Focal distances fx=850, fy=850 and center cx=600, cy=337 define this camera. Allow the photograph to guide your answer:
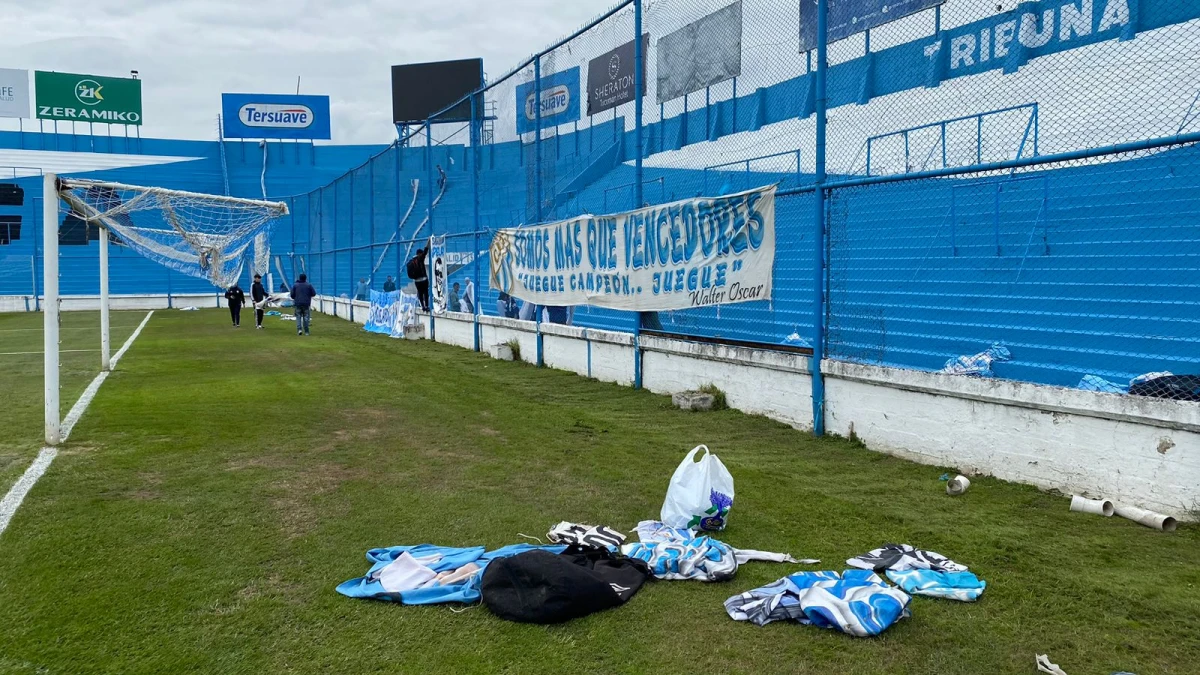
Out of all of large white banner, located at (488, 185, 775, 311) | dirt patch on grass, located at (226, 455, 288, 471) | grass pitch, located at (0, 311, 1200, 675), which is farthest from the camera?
large white banner, located at (488, 185, 775, 311)

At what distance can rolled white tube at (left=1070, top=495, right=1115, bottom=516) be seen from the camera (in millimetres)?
5133

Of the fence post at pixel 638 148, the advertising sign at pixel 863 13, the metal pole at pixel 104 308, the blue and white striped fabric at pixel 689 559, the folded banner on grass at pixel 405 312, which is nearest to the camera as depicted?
the blue and white striped fabric at pixel 689 559

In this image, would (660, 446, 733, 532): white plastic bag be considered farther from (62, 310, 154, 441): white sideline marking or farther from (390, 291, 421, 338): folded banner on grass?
(390, 291, 421, 338): folded banner on grass

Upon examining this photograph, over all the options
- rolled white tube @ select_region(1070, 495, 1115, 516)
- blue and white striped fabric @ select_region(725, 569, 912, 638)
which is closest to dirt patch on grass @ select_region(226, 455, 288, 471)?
blue and white striped fabric @ select_region(725, 569, 912, 638)

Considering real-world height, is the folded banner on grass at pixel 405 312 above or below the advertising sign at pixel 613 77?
below

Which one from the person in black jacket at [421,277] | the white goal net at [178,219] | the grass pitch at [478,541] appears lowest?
the grass pitch at [478,541]

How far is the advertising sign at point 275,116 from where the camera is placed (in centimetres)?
5406

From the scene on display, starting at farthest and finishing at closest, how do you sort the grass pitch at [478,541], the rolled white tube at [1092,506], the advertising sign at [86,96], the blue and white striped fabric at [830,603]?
the advertising sign at [86,96]
the rolled white tube at [1092,506]
the blue and white striped fabric at [830,603]
the grass pitch at [478,541]

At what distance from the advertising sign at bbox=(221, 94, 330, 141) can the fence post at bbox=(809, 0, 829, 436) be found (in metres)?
51.6

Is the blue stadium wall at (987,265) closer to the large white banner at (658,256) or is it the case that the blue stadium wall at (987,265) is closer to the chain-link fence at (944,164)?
the chain-link fence at (944,164)

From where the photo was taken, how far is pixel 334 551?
14.9 feet

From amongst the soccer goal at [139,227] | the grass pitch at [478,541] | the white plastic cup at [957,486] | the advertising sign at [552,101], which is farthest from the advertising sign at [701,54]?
the soccer goal at [139,227]

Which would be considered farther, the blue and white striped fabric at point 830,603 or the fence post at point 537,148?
the fence post at point 537,148

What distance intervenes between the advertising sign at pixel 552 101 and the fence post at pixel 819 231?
20.3 ft
